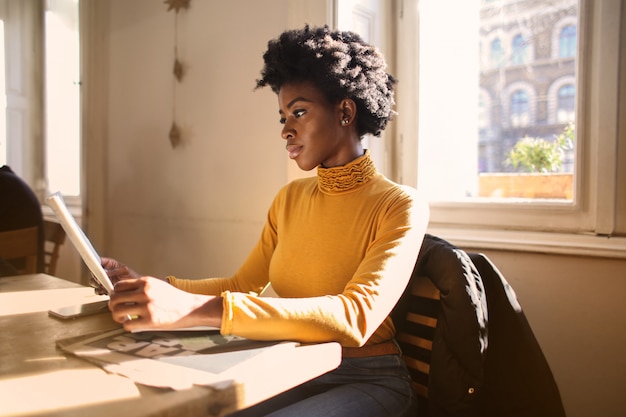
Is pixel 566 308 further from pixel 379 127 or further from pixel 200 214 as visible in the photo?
pixel 200 214

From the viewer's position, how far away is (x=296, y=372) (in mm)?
686

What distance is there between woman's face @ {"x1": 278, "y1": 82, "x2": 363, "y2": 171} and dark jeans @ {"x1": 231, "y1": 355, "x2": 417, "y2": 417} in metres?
0.52

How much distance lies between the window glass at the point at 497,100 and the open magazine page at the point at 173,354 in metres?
1.22

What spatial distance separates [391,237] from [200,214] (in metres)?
1.51

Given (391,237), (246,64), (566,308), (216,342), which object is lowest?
(566,308)

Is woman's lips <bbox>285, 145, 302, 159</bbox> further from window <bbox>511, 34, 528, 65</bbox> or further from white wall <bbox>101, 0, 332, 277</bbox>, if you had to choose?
window <bbox>511, 34, 528, 65</bbox>

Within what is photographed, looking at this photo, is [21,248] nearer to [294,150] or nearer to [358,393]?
[294,150]

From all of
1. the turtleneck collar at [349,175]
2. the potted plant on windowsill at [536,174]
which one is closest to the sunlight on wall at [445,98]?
the potted plant on windowsill at [536,174]

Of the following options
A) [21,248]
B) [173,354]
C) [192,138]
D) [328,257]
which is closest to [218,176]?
[192,138]

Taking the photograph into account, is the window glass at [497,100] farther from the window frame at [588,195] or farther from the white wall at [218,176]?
the white wall at [218,176]

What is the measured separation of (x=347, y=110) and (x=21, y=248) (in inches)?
64.3

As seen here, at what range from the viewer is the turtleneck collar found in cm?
121

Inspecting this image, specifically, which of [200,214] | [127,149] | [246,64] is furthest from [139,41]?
[200,214]

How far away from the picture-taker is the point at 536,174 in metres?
1.64
